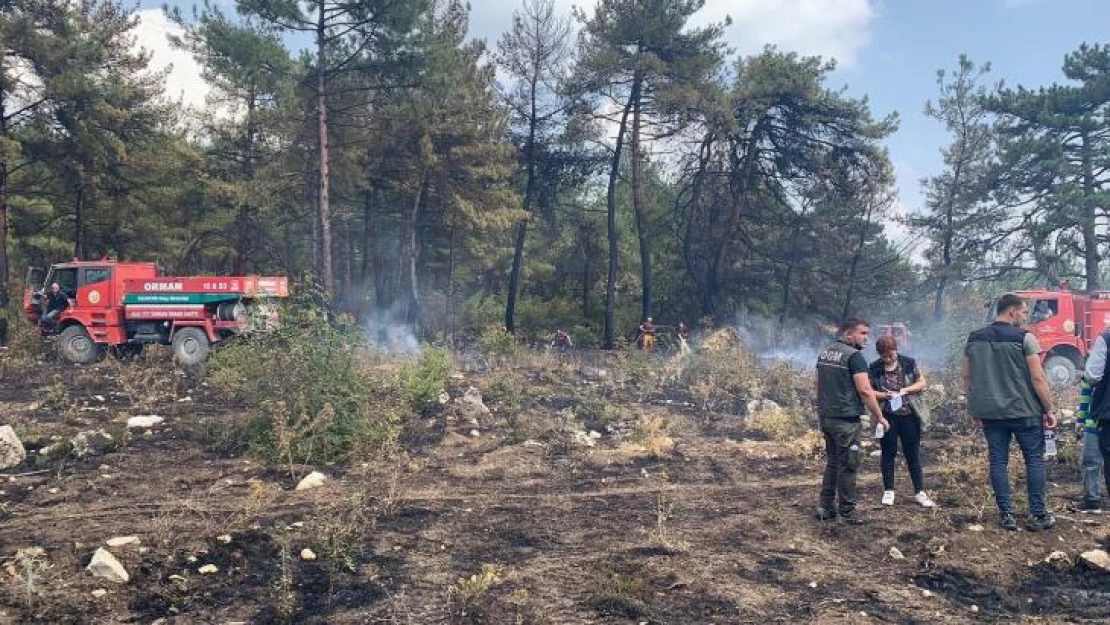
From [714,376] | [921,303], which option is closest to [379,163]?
[714,376]

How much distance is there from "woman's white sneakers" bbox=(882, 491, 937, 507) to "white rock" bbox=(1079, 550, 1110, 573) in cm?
145

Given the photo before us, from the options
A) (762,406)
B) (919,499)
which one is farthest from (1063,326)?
(919,499)

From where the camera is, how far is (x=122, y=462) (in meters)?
8.10

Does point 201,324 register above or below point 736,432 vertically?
above

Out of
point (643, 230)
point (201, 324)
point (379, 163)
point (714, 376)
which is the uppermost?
point (379, 163)

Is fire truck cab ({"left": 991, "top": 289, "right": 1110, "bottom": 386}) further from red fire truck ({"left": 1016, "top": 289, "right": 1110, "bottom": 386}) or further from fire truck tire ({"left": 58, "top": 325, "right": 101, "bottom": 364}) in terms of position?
fire truck tire ({"left": 58, "top": 325, "right": 101, "bottom": 364})

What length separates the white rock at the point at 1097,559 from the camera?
5129mm

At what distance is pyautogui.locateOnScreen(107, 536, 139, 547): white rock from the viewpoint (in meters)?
5.43

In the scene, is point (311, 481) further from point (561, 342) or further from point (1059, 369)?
point (561, 342)

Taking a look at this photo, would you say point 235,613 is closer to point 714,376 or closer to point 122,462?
point 122,462

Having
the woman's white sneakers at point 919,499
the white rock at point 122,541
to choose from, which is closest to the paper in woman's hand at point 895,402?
the woman's white sneakers at point 919,499

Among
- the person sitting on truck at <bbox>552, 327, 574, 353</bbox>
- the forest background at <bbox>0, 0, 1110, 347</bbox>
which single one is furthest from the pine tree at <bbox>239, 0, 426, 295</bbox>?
the person sitting on truck at <bbox>552, 327, 574, 353</bbox>

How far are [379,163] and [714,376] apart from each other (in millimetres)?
16994

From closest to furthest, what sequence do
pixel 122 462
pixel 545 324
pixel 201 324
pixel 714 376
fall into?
1. pixel 122 462
2. pixel 714 376
3. pixel 201 324
4. pixel 545 324
